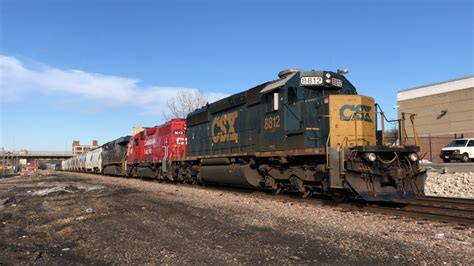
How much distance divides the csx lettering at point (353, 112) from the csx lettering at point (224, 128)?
17.6ft

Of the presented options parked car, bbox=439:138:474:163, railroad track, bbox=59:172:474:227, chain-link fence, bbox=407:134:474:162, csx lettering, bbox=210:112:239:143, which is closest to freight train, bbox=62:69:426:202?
csx lettering, bbox=210:112:239:143

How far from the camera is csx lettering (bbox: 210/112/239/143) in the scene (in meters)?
16.3

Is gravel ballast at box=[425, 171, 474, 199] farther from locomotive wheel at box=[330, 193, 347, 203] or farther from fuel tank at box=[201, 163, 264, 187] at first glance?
fuel tank at box=[201, 163, 264, 187]

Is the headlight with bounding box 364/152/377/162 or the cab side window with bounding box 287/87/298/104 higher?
the cab side window with bounding box 287/87/298/104

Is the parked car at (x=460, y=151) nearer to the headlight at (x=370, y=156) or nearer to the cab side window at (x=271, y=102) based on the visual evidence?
the cab side window at (x=271, y=102)

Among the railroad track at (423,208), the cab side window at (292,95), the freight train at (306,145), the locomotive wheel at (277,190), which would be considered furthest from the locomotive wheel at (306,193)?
the cab side window at (292,95)

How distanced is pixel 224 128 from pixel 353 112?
6.88 meters

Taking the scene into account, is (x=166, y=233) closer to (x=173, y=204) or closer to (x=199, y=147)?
(x=173, y=204)

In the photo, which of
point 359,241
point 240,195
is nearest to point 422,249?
point 359,241

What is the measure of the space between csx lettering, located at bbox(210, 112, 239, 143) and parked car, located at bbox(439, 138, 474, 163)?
19.9m

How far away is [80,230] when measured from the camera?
28.0 ft

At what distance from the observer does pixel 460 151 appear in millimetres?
29219

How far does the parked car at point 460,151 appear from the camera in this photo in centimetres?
2904

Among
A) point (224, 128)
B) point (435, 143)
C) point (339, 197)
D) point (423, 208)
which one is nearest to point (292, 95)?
point (339, 197)
